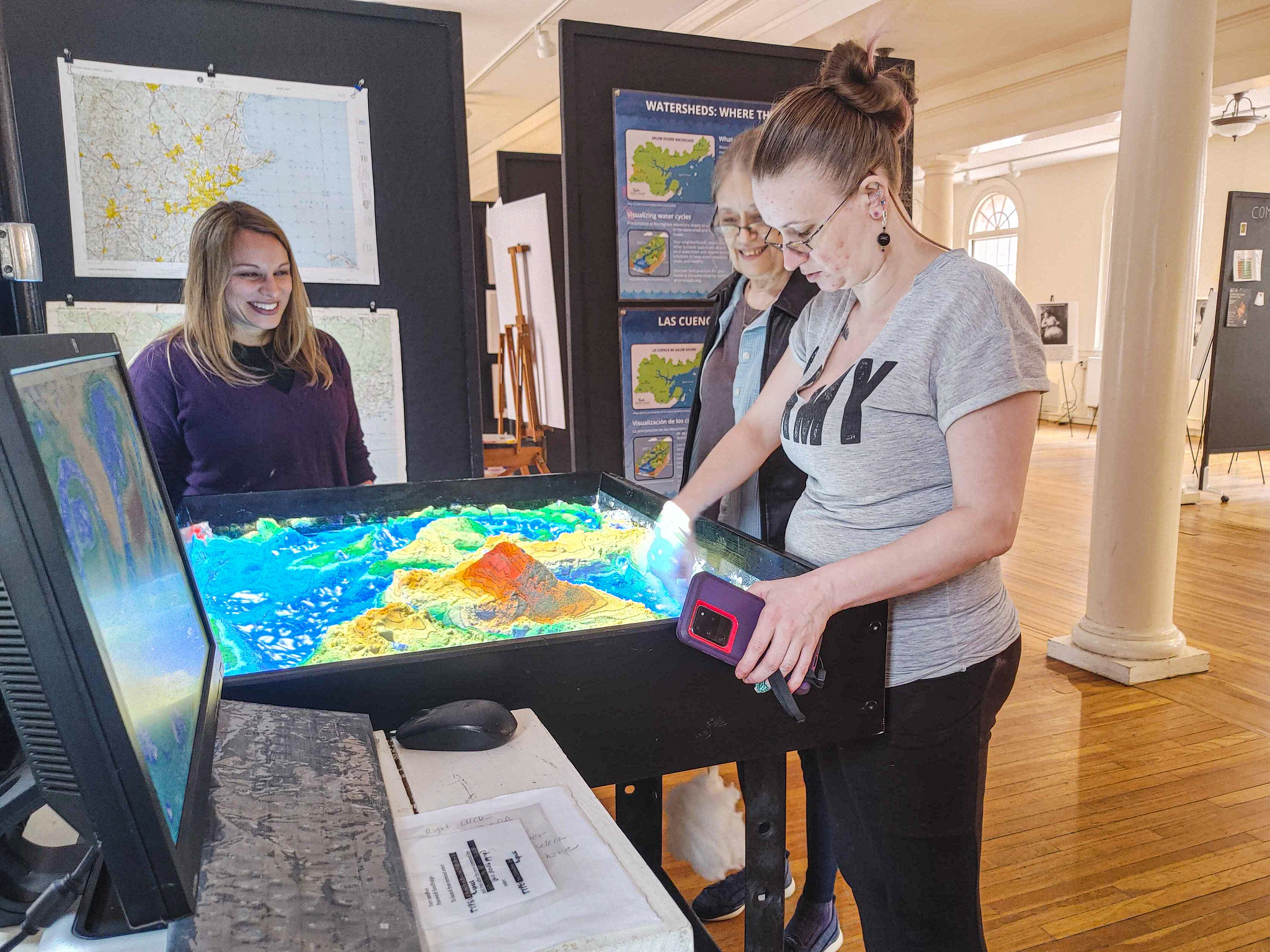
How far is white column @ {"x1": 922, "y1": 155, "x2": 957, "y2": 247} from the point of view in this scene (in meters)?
8.59

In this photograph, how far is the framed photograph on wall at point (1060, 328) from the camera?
10.7 meters

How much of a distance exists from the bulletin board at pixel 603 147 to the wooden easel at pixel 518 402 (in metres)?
2.04

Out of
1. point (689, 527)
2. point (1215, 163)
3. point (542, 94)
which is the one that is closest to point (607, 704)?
point (689, 527)

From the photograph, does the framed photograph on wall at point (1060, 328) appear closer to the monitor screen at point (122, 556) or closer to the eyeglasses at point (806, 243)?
the eyeglasses at point (806, 243)

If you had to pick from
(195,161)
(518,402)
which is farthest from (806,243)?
(518,402)

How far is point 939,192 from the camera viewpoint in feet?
28.8

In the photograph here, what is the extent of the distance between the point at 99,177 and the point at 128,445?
199 centimetres

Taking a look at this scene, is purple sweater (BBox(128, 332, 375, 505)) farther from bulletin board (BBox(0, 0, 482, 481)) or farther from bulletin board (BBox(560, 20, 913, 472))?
bulletin board (BBox(560, 20, 913, 472))

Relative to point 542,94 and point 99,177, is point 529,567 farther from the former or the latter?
point 542,94

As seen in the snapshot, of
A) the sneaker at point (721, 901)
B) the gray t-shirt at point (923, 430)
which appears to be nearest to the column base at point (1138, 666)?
the sneaker at point (721, 901)

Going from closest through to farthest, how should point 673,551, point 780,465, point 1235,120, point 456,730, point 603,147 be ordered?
point 456,730 < point 673,551 < point 780,465 < point 603,147 < point 1235,120

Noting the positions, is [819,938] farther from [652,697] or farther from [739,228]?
[739,228]

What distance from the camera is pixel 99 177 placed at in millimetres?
2287

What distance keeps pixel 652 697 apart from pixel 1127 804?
211 centimetres
